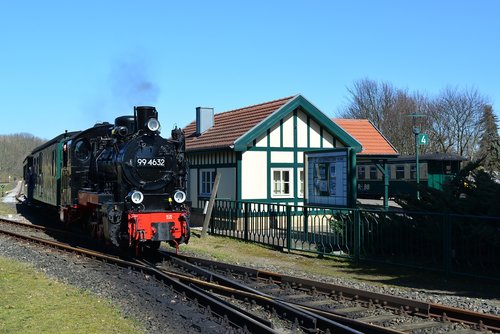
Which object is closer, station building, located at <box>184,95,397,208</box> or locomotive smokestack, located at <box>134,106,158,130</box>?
locomotive smokestack, located at <box>134,106,158,130</box>

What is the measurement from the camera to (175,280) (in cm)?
956

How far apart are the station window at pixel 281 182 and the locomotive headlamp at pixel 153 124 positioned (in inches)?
319

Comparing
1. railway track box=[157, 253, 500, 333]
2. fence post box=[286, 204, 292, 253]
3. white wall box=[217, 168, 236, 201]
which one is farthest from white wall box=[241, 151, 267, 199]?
railway track box=[157, 253, 500, 333]

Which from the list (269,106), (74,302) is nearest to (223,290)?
(74,302)

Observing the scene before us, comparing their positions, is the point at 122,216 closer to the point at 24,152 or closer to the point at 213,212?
the point at 213,212

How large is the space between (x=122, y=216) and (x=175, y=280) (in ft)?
10.5

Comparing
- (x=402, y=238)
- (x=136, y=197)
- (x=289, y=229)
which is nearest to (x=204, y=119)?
(x=289, y=229)

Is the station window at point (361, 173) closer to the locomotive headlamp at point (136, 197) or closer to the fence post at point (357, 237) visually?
the fence post at point (357, 237)

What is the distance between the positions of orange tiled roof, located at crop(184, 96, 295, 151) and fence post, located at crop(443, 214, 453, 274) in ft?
31.6

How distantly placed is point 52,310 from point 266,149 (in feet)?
42.8

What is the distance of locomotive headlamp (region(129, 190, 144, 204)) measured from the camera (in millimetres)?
11945

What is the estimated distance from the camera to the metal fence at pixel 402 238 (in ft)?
34.7

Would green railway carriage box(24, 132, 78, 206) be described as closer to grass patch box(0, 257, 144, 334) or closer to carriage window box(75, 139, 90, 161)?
carriage window box(75, 139, 90, 161)

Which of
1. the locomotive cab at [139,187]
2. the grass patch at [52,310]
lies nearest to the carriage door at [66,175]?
the locomotive cab at [139,187]
